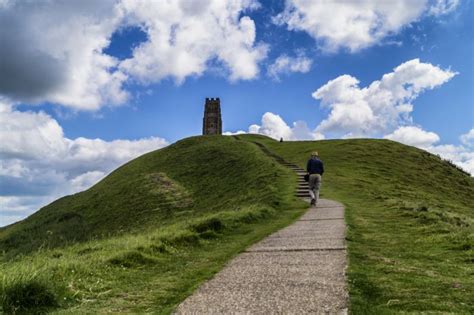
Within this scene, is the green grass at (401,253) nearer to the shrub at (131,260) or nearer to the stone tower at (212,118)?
the shrub at (131,260)

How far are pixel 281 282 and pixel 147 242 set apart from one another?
5755 mm

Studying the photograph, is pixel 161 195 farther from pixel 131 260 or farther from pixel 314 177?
pixel 131 260

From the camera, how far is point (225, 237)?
14688mm

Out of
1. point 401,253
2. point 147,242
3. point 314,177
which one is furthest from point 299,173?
point 401,253

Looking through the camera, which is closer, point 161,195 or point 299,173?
point 299,173

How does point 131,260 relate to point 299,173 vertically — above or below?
below

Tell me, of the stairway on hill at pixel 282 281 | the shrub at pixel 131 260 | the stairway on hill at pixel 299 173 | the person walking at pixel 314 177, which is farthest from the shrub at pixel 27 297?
the stairway on hill at pixel 299 173

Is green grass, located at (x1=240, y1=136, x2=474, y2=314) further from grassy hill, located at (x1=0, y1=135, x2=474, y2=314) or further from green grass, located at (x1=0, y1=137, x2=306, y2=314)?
green grass, located at (x1=0, y1=137, x2=306, y2=314)

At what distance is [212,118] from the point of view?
122 metres

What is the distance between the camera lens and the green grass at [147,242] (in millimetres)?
6879

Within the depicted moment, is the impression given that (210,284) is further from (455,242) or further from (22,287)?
(455,242)

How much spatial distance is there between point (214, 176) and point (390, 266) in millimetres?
41976

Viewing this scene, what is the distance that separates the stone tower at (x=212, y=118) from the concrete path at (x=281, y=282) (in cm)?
10910

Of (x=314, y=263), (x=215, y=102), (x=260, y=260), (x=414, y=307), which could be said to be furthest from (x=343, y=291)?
(x=215, y=102)
